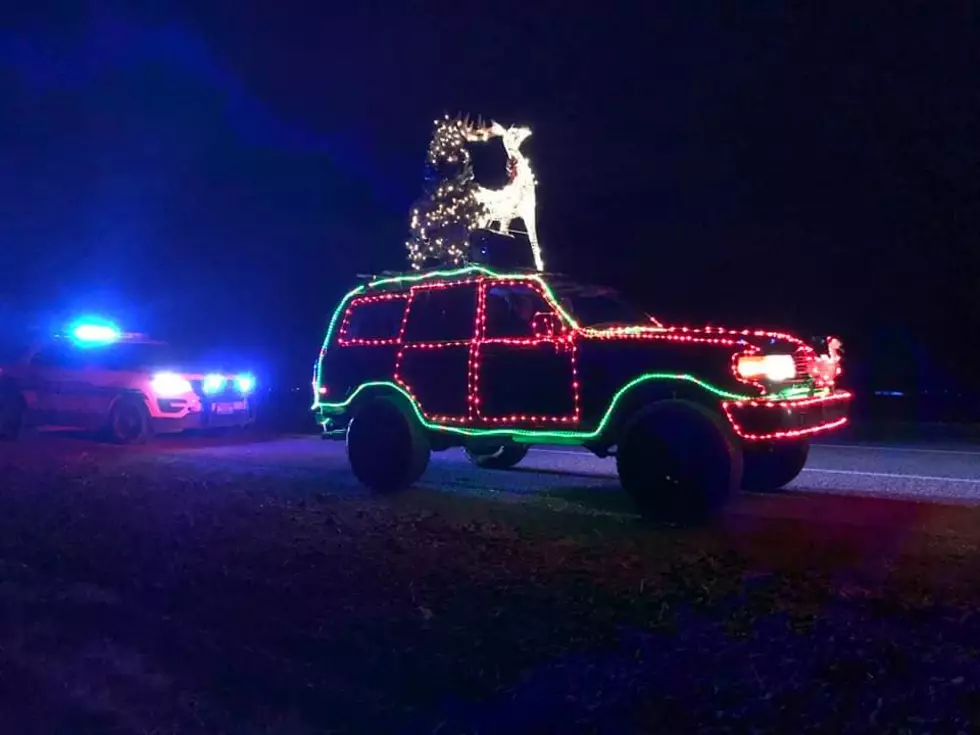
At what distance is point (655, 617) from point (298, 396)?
20.3 m

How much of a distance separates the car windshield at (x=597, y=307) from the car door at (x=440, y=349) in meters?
0.92

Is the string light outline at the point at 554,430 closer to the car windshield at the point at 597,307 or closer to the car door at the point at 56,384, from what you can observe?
the car windshield at the point at 597,307

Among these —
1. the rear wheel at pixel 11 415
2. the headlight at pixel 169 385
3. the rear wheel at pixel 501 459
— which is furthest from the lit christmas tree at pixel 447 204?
the rear wheel at pixel 501 459

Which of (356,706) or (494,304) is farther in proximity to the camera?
(494,304)

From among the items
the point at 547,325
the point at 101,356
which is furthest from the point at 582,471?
the point at 101,356

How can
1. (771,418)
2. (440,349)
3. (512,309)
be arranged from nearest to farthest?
(771,418) → (512,309) → (440,349)

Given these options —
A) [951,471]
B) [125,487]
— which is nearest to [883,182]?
[951,471]

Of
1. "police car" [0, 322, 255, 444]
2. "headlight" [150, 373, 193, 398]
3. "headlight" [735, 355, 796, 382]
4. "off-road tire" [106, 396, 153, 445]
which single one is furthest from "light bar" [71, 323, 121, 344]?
"headlight" [735, 355, 796, 382]

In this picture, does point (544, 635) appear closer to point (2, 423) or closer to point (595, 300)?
point (595, 300)

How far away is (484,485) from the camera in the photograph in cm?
1099

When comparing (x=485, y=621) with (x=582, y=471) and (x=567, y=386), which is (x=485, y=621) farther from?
(x=582, y=471)

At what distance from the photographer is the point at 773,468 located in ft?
32.7

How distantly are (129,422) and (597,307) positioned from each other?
833 centimetres

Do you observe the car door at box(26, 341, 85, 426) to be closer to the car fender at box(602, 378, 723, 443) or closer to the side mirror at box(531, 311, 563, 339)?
the side mirror at box(531, 311, 563, 339)
